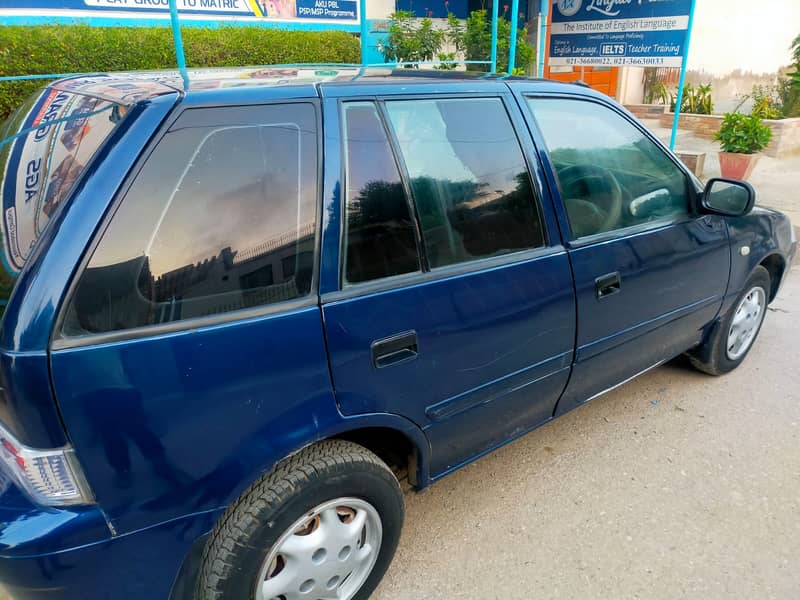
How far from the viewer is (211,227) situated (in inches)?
62.3

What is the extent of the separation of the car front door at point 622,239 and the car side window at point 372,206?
0.78 metres

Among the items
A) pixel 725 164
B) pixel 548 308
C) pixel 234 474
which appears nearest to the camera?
pixel 234 474

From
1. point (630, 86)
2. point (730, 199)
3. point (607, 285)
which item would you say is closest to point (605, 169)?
point (607, 285)

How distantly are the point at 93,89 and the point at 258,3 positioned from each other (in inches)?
273

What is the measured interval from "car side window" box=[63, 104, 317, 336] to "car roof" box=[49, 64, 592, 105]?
129 millimetres

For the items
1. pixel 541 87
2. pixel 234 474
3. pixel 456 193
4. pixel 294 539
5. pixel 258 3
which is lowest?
pixel 294 539

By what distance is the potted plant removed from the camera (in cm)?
826

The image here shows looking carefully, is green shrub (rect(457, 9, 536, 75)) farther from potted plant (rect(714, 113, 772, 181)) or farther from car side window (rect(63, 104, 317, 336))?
car side window (rect(63, 104, 317, 336))

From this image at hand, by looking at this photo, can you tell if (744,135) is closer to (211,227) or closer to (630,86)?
(630,86)

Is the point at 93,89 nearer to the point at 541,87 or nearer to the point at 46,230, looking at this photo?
the point at 46,230

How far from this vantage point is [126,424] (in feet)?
4.73

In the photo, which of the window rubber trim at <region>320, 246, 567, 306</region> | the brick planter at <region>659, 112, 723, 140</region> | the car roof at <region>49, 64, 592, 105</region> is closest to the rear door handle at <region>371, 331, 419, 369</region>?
→ the window rubber trim at <region>320, 246, 567, 306</region>

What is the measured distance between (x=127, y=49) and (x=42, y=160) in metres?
5.22

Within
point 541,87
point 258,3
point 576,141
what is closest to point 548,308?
point 576,141
